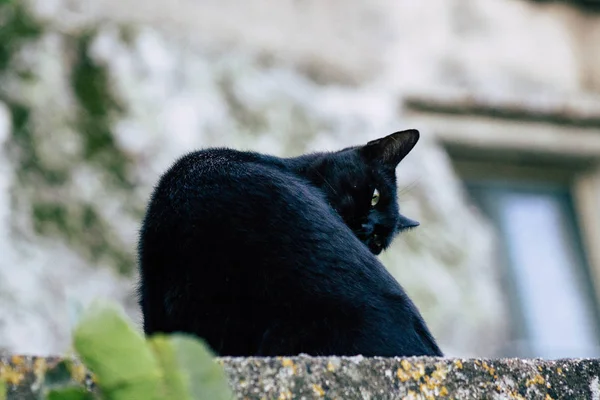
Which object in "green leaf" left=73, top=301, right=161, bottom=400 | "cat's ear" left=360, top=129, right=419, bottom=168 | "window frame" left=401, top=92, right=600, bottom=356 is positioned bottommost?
"green leaf" left=73, top=301, right=161, bottom=400

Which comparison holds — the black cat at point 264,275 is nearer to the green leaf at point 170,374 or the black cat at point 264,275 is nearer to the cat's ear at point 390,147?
the green leaf at point 170,374

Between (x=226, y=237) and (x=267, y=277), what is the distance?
81 mm

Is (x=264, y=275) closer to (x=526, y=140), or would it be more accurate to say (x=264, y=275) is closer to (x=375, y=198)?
(x=375, y=198)

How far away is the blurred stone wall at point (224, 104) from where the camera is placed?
11.3ft

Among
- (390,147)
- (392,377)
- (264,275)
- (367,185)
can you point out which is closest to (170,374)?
(392,377)

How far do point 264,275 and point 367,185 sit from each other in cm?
75

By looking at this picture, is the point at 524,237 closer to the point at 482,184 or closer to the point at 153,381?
the point at 482,184

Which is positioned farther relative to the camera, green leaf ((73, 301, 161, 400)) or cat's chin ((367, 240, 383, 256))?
cat's chin ((367, 240, 383, 256))

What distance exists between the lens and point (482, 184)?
4.96 metres

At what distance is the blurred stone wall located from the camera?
136 inches

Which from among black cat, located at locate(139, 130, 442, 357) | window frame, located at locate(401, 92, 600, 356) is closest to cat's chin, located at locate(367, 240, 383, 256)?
black cat, located at locate(139, 130, 442, 357)

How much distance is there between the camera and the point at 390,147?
204 cm

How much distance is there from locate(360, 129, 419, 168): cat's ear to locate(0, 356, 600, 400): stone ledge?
0.98 metres

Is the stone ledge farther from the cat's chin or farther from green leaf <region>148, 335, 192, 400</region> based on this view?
the cat's chin
